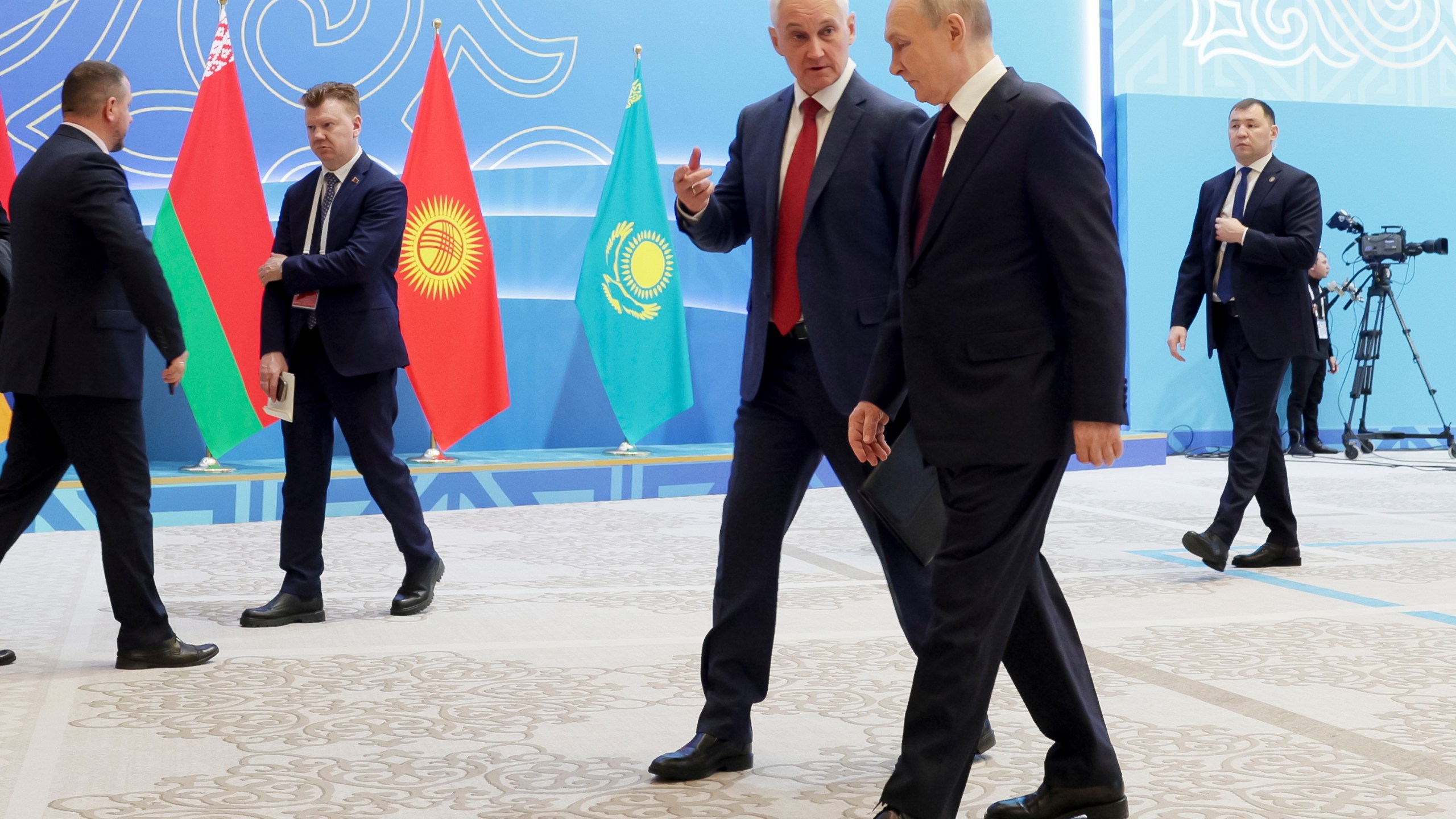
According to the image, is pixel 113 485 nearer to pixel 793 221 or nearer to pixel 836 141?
pixel 793 221

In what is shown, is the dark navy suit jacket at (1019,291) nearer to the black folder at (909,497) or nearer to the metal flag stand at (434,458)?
the black folder at (909,497)

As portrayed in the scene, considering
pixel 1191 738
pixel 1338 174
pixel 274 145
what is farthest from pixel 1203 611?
pixel 1338 174

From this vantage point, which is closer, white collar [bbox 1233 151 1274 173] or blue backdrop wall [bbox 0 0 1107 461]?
white collar [bbox 1233 151 1274 173]

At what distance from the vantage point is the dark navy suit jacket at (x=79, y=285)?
279cm

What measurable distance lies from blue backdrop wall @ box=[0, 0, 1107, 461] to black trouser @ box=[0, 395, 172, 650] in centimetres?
313

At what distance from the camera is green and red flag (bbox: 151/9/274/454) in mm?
5367

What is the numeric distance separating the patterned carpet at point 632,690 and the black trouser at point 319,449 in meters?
0.22

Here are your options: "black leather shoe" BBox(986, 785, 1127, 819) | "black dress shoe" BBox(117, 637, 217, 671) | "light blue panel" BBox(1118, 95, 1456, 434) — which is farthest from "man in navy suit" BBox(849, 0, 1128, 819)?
"light blue panel" BBox(1118, 95, 1456, 434)

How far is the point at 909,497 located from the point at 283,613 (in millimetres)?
2108

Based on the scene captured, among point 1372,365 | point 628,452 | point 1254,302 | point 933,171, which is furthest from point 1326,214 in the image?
point 933,171

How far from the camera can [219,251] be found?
5445 mm

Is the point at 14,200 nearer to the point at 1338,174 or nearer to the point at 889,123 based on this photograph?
the point at 889,123

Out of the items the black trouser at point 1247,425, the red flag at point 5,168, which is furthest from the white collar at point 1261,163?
the red flag at point 5,168

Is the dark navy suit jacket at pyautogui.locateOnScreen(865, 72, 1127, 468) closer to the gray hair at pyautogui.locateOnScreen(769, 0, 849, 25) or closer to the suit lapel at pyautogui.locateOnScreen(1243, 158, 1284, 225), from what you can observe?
the gray hair at pyautogui.locateOnScreen(769, 0, 849, 25)
